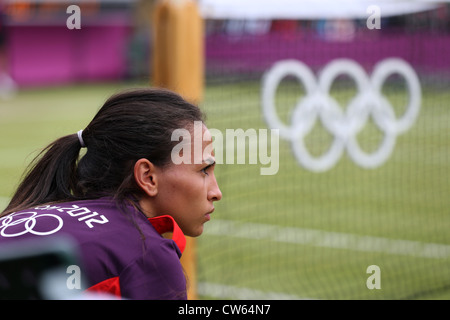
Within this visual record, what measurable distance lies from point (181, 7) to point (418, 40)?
552cm

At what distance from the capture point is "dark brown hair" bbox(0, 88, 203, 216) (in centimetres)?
235

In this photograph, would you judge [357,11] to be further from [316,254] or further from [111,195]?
[111,195]

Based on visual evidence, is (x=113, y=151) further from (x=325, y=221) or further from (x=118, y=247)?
(x=325, y=221)

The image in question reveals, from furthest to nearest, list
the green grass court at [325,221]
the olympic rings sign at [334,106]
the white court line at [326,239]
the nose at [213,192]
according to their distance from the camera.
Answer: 1. the olympic rings sign at [334,106]
2. the white court line at [326,239]
3. the green grass court at [325,221]
4. the nose at [213,192]

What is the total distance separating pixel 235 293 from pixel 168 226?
10.6ft

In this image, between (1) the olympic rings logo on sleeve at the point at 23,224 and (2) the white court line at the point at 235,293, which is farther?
(2) the white court line at the point at 235,293

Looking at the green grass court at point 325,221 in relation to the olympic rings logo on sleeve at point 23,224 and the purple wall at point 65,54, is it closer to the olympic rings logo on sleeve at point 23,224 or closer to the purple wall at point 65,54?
the olympic rings logo on sleeve at point 23,224

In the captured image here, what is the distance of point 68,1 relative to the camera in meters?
25.7

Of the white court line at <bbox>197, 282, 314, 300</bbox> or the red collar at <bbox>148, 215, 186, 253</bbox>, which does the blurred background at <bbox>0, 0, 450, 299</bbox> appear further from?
the red collar at <bbox>148, 215, 186, 253</bbox>

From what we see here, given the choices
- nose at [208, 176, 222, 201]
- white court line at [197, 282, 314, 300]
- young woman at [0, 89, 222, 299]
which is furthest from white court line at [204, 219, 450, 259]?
young woman at [0, 89, 222, 299]

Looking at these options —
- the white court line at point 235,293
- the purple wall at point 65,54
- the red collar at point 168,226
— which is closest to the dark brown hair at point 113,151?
the red collar at point 168,226

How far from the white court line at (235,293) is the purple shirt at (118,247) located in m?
3.12

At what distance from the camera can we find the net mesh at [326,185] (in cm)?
583

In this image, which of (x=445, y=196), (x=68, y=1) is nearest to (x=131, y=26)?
(x=68, y=1)
